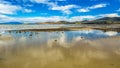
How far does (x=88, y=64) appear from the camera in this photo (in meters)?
12.1

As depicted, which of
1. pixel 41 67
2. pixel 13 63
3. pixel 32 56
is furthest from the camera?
pixel 32 56

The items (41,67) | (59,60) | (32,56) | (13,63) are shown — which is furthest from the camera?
(32,56)

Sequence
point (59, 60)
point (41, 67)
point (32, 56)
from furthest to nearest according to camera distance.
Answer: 1. point (32, 56)
2. point (59, 60)
3. point (41, 67)

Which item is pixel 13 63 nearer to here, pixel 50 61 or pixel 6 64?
pixel 6 64

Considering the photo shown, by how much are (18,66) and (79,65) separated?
3812mm

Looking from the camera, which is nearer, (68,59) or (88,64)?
(88,64)

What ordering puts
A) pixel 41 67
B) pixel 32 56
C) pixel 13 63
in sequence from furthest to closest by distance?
pixel 32 56, pixel 13 63, pixel 41 67

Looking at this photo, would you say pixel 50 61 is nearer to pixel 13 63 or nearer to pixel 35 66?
pixel 35 66

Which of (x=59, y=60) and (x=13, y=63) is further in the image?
(x=59, y=60)

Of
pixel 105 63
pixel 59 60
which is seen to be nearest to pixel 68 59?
pixel 59 60

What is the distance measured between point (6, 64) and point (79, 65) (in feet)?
15.4

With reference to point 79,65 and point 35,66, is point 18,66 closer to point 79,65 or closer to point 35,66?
point 35,66

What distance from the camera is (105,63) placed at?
12.3m

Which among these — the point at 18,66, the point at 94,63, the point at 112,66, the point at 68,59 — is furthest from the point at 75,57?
the point at 18,66
